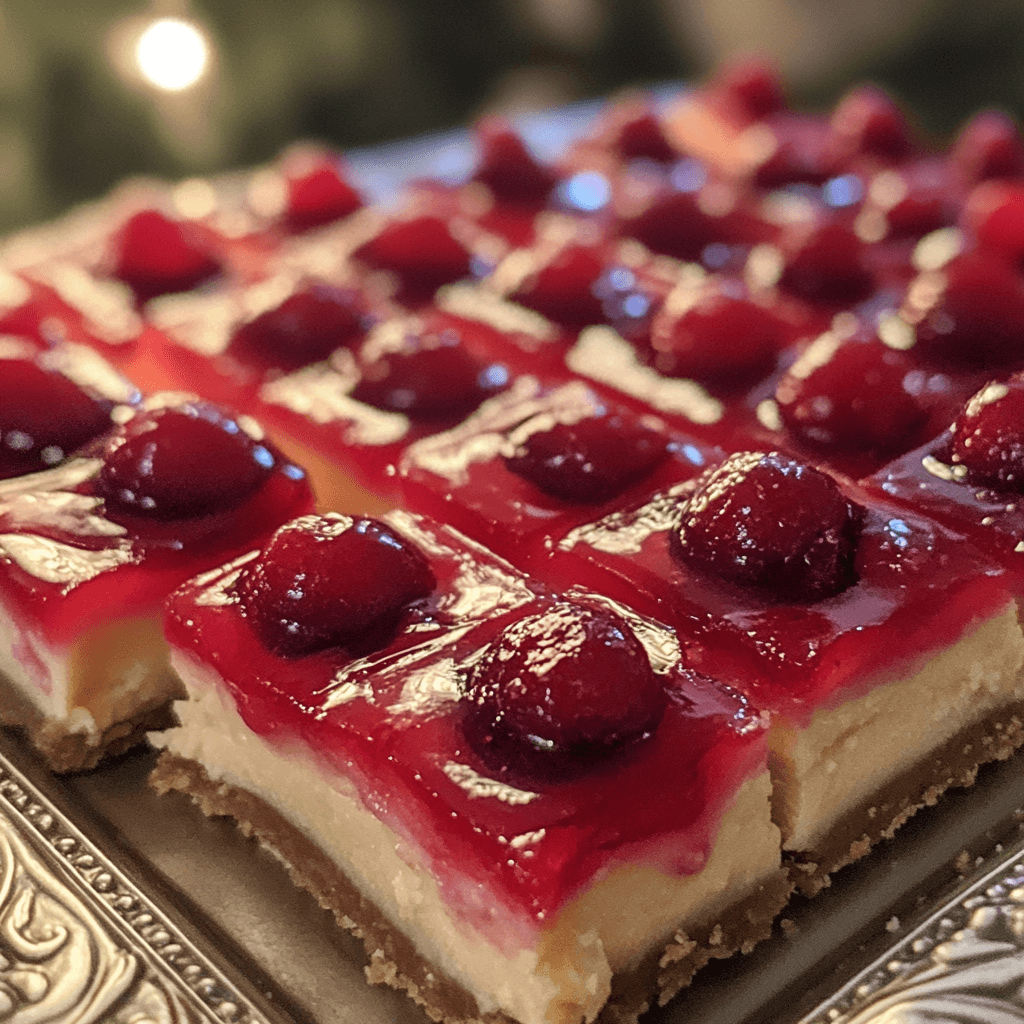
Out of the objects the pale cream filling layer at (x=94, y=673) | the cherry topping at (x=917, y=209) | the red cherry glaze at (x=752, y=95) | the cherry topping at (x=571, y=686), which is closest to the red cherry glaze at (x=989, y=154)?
the cherry topping at (x=917, y=209)

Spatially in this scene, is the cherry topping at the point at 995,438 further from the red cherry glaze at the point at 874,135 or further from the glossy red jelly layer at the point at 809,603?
the red cherry glaze at the point at 874,135

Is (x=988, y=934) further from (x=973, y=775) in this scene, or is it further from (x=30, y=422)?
(x=30, y=422)

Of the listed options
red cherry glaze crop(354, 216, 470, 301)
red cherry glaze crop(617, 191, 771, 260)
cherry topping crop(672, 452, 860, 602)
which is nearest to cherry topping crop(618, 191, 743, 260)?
red cherry glaze crop(617, 191, 771, 260)

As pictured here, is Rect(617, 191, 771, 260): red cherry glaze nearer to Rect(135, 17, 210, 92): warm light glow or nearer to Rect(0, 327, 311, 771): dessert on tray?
Rect(0, 327, 311, 771): dessert on tray

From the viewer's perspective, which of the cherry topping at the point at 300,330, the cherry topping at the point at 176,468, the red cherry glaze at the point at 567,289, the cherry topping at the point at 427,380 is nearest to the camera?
the cherry topping at the point at 176,468

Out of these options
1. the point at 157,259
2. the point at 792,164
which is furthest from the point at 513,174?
the point at 157,259

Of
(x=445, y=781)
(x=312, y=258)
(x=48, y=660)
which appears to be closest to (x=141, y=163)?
(x=312, y=258)
